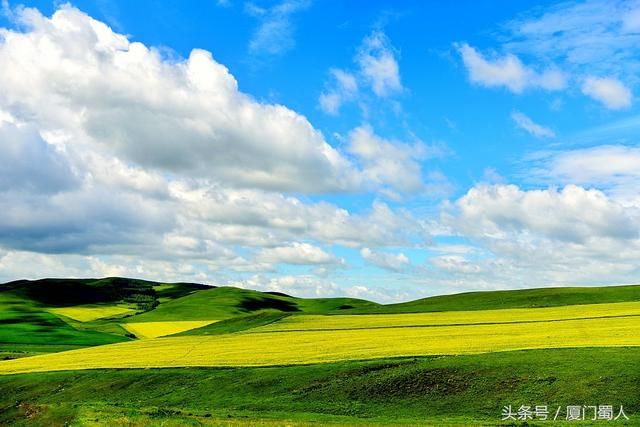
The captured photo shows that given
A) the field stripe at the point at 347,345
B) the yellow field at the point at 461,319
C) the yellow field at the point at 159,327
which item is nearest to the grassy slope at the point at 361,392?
the field stripe at the point at 347,345

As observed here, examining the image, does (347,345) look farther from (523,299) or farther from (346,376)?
(523,299)

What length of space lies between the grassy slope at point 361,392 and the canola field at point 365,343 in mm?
4383

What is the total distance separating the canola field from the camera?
2176 inches

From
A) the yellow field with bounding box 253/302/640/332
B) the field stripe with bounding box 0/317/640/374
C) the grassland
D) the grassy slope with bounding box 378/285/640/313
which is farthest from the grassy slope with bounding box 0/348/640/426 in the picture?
the grassy slope with bounding box 378/285/640/313

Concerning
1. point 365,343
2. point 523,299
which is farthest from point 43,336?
point 523,299

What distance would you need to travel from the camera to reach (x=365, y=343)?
6400cm

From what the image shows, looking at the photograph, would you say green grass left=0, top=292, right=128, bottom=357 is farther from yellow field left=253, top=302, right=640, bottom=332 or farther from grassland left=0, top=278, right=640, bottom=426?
yellow field left=253, top=302, right=640, bottom=332

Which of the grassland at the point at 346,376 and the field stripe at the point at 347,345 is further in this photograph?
the field stripe at the point at 347,345

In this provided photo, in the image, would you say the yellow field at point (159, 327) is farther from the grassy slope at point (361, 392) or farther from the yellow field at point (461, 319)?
the grassy slope at point (361, 392)

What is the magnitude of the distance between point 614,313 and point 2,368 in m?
79.9

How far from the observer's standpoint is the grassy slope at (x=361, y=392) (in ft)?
129

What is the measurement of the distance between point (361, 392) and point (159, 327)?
5191 inches

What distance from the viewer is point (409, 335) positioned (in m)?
70.9

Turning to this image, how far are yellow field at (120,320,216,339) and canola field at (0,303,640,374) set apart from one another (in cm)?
6542
